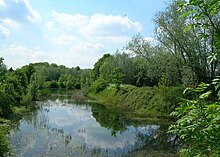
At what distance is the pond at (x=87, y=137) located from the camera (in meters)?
14.1

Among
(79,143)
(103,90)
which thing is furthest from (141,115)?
(103,90)

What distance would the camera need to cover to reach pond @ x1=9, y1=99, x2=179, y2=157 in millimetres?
14109

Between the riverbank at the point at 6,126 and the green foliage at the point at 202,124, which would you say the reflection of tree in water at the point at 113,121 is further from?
the green foliage at the point at 202,124

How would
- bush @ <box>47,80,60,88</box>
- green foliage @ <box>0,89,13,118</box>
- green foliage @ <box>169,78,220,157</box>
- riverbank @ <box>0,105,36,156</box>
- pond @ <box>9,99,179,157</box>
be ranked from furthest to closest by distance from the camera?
bush @ <box>47,80,60,88</box> → green foliage @ <box>0,89,13,118</box> → pond @ <box>9,99,179,157</box> → riverbank @ <box>0,105,36,156</box> → green foliage @ <box>169,78,220,157</box>

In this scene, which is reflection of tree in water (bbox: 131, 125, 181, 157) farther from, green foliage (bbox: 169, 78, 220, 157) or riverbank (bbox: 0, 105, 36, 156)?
green foliage (bbox: 169, 78, 220, 157)

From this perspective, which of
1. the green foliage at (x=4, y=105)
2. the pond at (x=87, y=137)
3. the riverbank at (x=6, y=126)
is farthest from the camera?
the green foliage at (x=4, y=105)

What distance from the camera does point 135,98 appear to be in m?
33.2

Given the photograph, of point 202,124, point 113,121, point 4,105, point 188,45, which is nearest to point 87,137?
point 113,121

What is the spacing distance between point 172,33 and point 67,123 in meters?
13.1

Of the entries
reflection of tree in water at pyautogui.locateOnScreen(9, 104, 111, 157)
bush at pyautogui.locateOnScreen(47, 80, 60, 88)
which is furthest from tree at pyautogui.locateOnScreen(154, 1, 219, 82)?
bush at pyautogui.locateOnScreen(47, 80, 60, 88)


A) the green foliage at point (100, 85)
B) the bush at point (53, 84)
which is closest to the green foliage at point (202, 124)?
the green foliage at point (100, 85)

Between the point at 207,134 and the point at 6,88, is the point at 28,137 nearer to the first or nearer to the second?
the point at 6,88

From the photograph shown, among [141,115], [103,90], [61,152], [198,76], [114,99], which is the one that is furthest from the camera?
[103,90]

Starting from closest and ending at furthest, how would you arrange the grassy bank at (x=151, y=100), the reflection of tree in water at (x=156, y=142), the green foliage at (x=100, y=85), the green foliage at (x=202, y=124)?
the green foliage at (x=202, y=124) < the reflection of tree in water at (x=156, y=142) < the grassy bank at (x=151, y=100) < the green foliage at (x=100, y=85)
